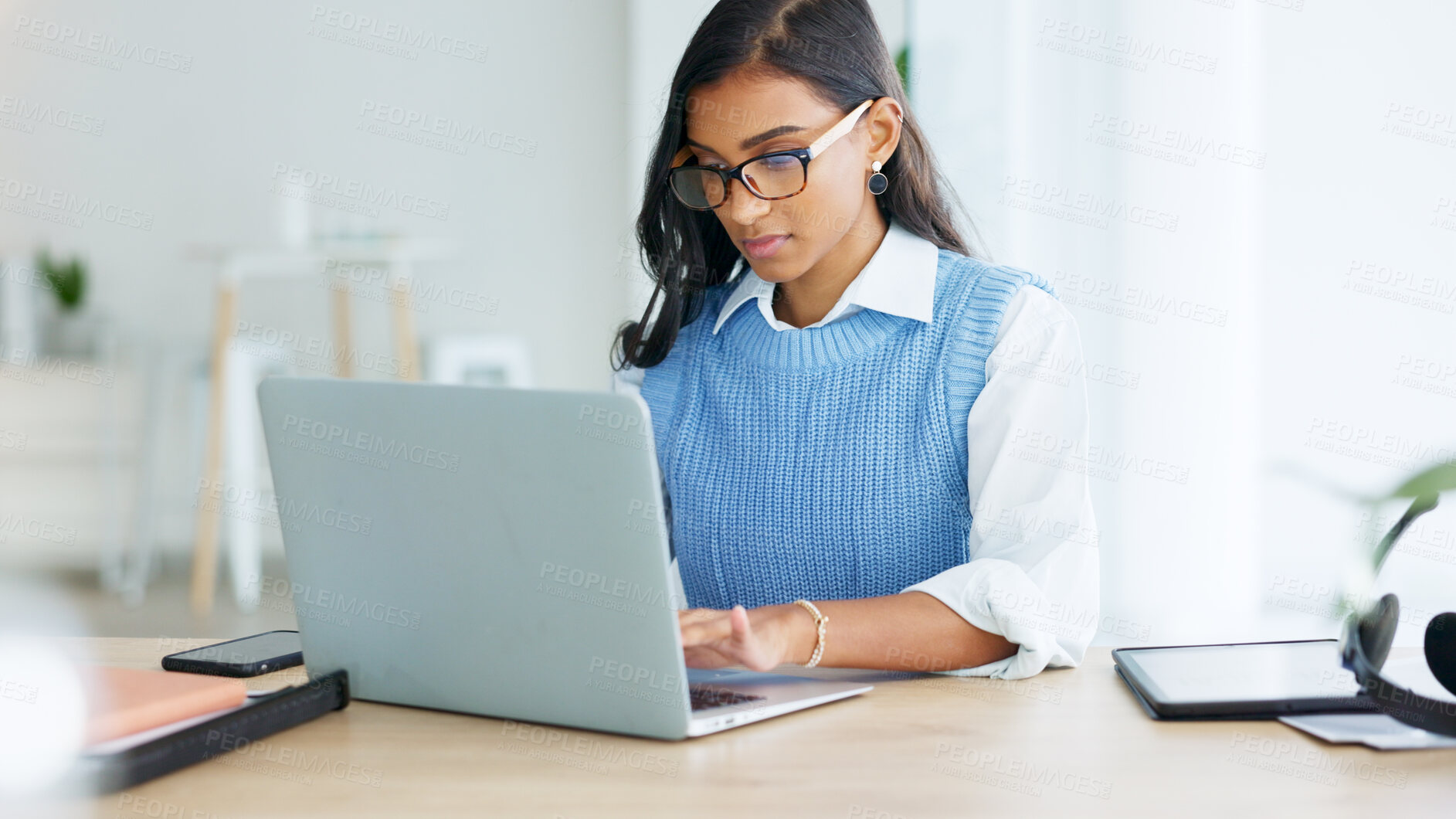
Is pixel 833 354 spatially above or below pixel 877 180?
below

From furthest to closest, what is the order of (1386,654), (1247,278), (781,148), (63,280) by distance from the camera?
(63,280), (1247,278), (781,148), (1386,654)

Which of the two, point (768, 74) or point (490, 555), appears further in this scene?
point (768, 74)

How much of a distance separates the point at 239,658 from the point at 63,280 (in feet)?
13.4

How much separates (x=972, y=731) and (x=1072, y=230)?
1.86 meters

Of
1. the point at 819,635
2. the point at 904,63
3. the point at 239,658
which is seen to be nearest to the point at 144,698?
the point at 239,658

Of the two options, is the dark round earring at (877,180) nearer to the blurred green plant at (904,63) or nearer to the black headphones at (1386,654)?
the black headphones at (1386,654)

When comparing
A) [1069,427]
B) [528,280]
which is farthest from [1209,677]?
[528,280]

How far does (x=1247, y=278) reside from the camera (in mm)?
2168

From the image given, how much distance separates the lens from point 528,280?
15.3ft

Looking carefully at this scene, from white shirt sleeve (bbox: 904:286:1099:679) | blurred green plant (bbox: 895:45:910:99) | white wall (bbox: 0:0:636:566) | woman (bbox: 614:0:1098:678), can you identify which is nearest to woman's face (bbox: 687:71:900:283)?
woman (bbox: 614:0:1098:678)

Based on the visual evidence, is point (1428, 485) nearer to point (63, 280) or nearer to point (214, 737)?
point (214, 737)

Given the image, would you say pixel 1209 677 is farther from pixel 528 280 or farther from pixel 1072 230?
pixel 528 280

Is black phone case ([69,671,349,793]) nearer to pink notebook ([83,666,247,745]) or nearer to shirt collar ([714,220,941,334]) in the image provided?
pink notebook ([83,666,247,745])

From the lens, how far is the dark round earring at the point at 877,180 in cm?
141
